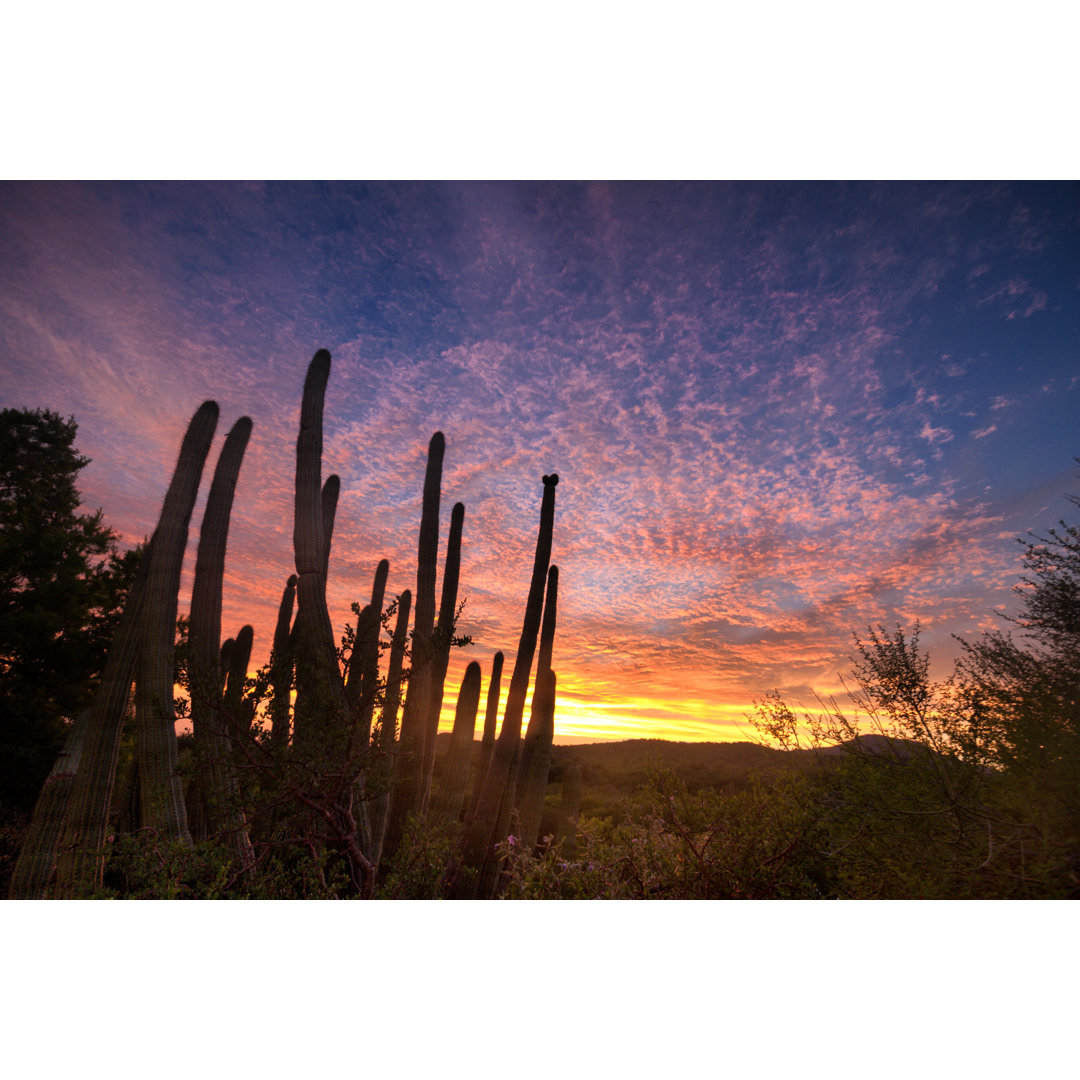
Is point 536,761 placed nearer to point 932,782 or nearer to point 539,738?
point 539,738

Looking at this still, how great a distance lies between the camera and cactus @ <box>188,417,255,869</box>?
306cm

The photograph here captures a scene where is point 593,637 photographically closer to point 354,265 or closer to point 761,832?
point 761,832

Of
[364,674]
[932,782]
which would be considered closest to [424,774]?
[364,674]

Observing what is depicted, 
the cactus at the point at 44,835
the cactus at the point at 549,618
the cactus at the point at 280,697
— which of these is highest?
the cactus at the point at 549,618

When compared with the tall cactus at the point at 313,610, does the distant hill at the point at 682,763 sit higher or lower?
lower

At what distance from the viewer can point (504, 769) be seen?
5.06 m

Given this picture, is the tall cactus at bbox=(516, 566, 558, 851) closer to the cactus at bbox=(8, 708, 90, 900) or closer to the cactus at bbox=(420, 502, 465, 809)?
the cactus at bbox=(420, 502, 465, 809)

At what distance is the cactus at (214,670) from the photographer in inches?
120

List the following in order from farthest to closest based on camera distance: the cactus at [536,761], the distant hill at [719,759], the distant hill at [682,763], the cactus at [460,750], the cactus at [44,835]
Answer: the cactus at [460,750] → the cactus at [536,761] → the distant hill at [682,763] → the distant hill at [719,759] → the cactus at [44,835]

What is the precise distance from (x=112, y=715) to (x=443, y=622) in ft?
9.26

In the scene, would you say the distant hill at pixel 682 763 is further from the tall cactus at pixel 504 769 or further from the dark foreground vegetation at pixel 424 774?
the tall cactus at pixel 504 769

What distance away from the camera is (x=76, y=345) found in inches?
158

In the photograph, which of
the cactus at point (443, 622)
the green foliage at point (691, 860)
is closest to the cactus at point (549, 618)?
the cactus at point (443, 622)

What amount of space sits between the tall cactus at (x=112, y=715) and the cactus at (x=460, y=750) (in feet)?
12.4
